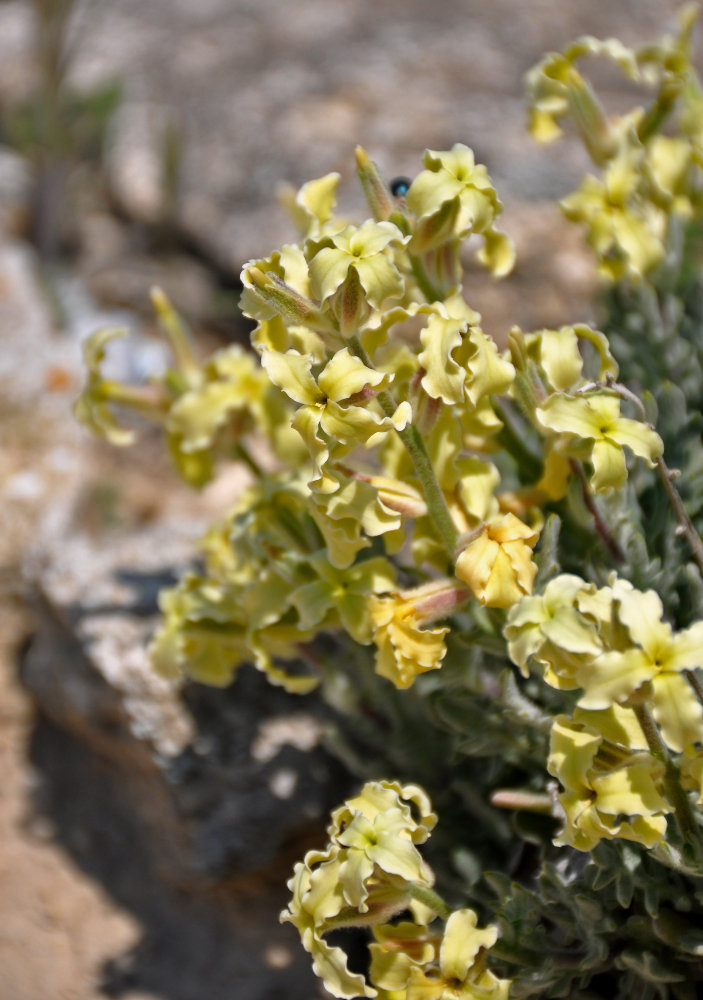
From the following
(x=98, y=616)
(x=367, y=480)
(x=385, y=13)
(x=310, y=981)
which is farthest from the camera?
(x=385, y=13)

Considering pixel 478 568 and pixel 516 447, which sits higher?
pixel 478 568

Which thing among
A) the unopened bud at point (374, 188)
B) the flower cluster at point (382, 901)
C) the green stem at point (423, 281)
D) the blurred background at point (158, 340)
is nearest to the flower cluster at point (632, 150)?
the green stem at point (423, 281)

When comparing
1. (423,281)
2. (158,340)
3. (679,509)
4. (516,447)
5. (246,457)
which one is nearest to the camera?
(679,509)

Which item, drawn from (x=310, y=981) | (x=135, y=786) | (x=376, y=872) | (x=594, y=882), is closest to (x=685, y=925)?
(x=594, y=882)

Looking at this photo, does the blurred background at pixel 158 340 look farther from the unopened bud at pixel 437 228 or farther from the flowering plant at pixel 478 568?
the unopened bud at pixel 437 228

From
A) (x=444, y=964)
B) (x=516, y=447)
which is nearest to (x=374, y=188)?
(x=516, y=447)

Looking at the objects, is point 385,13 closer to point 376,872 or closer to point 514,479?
point 514,479

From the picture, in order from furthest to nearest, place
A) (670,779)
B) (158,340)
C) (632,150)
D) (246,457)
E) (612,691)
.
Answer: (158,340), (246,457), (632,150), (670,779), (612,691)

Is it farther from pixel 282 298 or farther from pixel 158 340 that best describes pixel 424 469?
pixel 158 340
